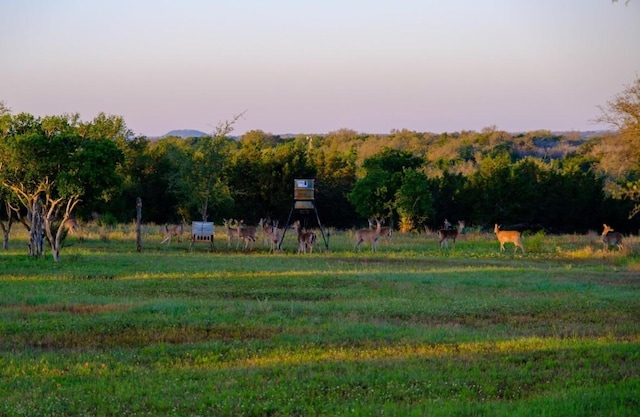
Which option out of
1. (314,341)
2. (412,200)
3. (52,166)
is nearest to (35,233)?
(52,166)

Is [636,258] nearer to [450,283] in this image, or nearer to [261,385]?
[450,283]

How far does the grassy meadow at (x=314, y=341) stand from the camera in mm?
8836

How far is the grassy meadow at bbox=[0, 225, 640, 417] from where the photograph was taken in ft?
29.0

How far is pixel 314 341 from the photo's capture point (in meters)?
12.6

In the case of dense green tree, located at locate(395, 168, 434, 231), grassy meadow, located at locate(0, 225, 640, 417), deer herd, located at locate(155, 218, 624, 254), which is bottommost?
grassy meadow, located at locate(0, 225, 640, 417)

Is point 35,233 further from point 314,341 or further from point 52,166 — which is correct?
point 314,341

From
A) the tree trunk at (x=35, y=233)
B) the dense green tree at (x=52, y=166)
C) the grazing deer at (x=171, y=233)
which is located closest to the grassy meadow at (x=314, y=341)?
the tree trunk at (x=35, y=233)

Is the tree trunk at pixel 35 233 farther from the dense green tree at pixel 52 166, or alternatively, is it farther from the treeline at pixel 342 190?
the treeline at pixel 342 190

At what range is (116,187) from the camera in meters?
28.1

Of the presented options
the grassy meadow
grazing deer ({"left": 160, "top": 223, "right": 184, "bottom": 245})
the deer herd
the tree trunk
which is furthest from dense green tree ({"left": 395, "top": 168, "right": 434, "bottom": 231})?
the tree trunk

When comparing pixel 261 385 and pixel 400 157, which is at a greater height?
pixel 400 157

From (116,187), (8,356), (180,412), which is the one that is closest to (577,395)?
(180,412)

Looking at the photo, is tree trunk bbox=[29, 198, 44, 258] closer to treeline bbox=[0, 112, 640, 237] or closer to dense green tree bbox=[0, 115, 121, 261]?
dense green tree bbox=[0, 115, 121, 261]

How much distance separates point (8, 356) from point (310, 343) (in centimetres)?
410
